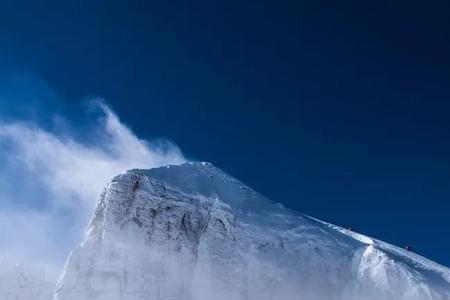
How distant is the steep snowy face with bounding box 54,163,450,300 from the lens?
82.2 meters

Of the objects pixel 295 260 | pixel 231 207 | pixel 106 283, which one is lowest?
pixel 106 283

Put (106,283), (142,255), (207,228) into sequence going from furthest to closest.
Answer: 1. (207,228)
2. (142,255)
3. (106,283)

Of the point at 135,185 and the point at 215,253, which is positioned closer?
the point at 215,253

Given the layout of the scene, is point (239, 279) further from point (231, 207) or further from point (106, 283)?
point (106, 283)

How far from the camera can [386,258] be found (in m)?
95.1

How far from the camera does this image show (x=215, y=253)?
295 ft

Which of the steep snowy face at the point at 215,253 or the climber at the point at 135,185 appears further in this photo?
the climber at the point at 135,185

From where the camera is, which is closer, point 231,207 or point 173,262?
point 173,262

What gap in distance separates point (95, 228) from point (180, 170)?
17035 millimetres

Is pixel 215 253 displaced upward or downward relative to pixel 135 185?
downward

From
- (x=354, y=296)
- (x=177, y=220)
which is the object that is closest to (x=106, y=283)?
(x=177, y=220)

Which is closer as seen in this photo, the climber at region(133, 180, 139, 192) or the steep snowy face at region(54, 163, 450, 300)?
the steep snowy face at region(54, 163, 450, 300)

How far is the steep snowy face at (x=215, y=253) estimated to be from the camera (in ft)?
270

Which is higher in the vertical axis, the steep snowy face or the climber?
Answer: the climber
